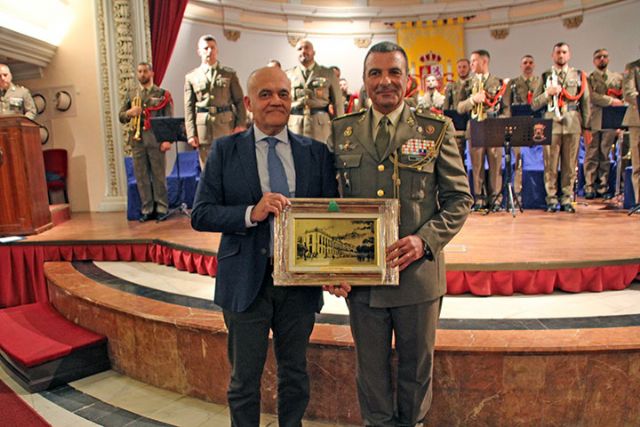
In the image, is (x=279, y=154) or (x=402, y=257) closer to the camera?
(x=402, y=257)

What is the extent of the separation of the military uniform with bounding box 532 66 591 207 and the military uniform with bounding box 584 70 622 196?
983mm

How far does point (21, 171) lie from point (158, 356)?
121 inches

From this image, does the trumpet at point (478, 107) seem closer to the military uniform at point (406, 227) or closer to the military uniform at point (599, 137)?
the military uniform at point (599, 137)

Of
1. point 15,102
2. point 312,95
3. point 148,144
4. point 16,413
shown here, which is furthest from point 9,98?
point 16,413

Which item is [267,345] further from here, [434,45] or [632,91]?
[434,45]

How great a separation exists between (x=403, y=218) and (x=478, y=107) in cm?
430

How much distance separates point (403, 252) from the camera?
157cm

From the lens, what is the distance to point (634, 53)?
350 inches

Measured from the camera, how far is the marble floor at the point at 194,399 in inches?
98.4

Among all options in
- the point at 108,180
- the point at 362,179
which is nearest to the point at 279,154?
the point at 362,179

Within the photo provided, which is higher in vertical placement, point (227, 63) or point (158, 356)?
point (227, 63)

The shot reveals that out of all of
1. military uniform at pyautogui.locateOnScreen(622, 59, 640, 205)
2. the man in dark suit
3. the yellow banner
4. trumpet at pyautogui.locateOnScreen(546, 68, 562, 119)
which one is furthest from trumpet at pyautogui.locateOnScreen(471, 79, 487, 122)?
the yellow banner

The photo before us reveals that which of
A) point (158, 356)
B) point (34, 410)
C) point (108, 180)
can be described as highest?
point (108, 180)

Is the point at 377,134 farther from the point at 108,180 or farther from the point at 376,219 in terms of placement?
the point at 108,180
